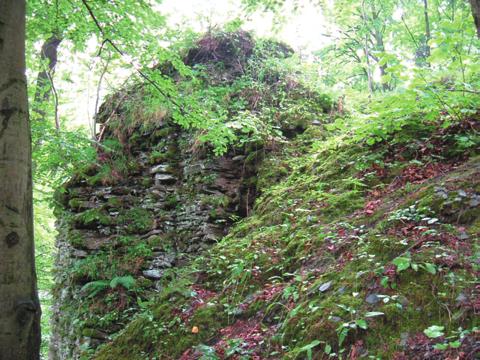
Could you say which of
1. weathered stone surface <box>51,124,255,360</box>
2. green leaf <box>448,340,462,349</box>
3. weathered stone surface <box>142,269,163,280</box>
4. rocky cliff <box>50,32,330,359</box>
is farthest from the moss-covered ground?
weathered stone surface <box>142,269,163,280</box>

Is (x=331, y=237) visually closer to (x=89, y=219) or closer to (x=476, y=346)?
(x=476, y=346)

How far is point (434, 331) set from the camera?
2221 millimetres

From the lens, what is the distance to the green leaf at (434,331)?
2.17 m

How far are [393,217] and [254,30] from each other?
27.1 feet

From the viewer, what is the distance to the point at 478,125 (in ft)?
15.1

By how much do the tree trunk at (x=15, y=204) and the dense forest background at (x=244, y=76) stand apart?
6.24 ft

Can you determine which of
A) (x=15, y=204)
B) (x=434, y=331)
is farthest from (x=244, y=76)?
(x=434, y=331)

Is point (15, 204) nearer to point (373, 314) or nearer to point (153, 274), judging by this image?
point (373, 314)

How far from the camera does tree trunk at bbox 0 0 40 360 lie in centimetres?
248

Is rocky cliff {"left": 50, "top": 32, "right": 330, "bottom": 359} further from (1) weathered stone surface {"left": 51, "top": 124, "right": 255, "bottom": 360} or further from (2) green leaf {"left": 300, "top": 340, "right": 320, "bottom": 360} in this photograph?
(2) green leaf {"left": 300, "top": 340, "right": 320, "bottom": 360}

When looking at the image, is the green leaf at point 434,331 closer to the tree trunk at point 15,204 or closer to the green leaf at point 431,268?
the green leaf at point 431,268

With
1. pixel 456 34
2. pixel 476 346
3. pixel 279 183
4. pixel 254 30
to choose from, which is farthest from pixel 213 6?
pixel 476 346

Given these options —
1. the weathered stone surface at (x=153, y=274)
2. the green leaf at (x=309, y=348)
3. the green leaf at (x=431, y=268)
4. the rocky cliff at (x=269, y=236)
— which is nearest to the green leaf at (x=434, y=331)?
the rocky cliff at (x=269, y=236)

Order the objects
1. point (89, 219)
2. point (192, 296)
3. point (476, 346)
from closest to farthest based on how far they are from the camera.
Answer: point (476, 346)
point (192, 296)
point (89, 219)
